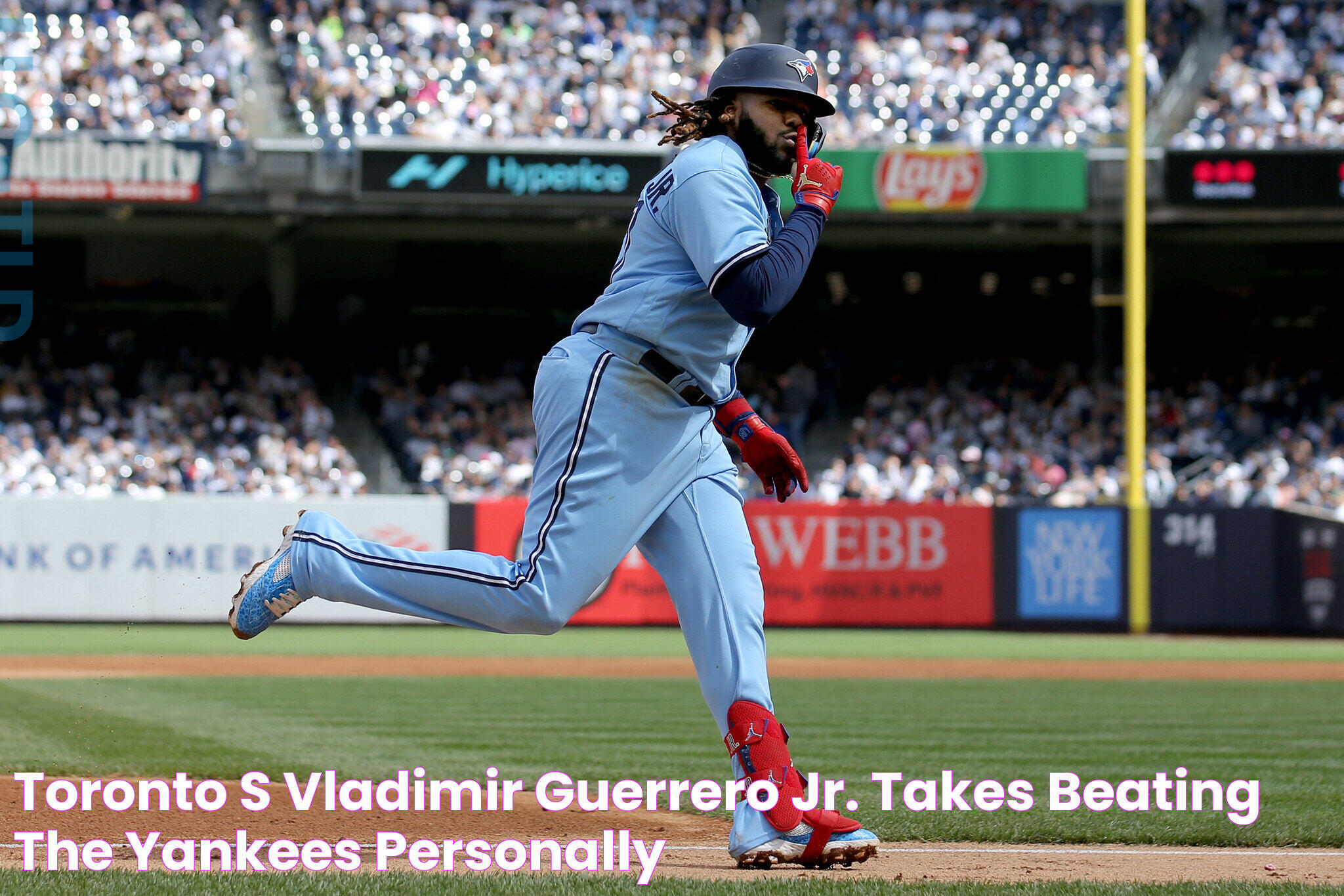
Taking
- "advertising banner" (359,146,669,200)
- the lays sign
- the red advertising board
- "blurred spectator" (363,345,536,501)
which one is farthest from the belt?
the lays sign

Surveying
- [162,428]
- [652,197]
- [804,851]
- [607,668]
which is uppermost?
[652,197]

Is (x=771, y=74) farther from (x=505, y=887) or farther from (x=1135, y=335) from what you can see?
(x=1135, y=335)

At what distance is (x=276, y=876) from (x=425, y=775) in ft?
6.68

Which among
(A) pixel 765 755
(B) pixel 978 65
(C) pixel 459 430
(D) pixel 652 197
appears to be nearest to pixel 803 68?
(D) pixel 652 197

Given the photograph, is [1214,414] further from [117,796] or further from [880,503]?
[117,796]

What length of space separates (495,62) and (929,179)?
6.48m

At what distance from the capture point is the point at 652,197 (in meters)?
3.76

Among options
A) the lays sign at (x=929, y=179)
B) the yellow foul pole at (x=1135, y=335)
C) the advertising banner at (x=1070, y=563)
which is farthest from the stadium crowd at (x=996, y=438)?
the lays sign at (x=929, y=179)

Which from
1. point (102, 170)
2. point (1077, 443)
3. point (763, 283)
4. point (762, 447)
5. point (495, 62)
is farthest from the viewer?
point (495, 62)

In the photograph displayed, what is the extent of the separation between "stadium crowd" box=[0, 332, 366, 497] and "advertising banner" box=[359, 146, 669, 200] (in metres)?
3.44

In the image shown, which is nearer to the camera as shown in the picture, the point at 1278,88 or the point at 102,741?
the point at 102,741

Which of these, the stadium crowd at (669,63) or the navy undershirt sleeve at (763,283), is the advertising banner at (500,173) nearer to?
the stadium crowd at (669,63)

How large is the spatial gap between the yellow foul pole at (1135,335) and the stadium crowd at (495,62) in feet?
19.9

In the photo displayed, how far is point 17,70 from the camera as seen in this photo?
→ 2005 cm
